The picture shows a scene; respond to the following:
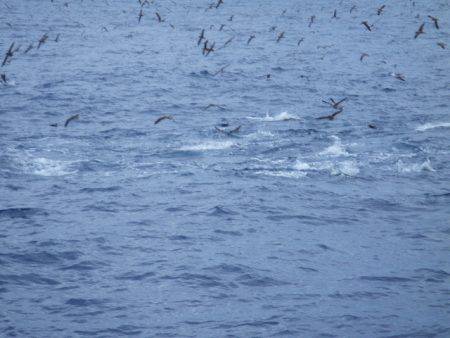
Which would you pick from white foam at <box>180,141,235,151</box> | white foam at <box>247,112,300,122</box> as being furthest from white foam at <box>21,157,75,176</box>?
white foam at <box>247,112,300,122</box>

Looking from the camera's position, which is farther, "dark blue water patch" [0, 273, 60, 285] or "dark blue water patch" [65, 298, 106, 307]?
"dark blue water patch" [0, 273, 60, 285]

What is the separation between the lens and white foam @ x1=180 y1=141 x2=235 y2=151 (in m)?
27.5

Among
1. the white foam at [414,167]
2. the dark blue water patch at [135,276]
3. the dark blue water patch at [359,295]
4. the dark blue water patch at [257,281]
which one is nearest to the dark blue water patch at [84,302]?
the dark blue water patch at [135,276]

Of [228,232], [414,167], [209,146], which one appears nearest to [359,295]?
[228,232]

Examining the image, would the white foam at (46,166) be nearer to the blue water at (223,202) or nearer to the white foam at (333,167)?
the blue water at (223,202)

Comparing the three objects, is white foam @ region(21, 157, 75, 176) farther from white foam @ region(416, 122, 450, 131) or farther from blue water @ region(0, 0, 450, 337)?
white foam @ region(416, 122, 450, 131)

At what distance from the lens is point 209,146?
2784cm

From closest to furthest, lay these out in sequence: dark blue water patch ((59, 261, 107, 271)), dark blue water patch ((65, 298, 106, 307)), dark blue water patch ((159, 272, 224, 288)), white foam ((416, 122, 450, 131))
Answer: dark blue water patch ((65, 298, 106, 307)), dark blue water patch ((159, 272, 224, 288)), dark blue water patch ((59, 261, 107, 271)), white foam ((416, 122, 450, 131))

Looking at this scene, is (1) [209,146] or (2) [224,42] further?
(2) [224,42]

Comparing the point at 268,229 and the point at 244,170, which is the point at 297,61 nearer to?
the point at 244,170

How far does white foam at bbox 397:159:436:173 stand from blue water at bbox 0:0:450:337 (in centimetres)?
12

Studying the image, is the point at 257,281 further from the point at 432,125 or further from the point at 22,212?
the point at 432,125

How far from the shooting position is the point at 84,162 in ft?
83.0

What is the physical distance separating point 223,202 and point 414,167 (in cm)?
951
